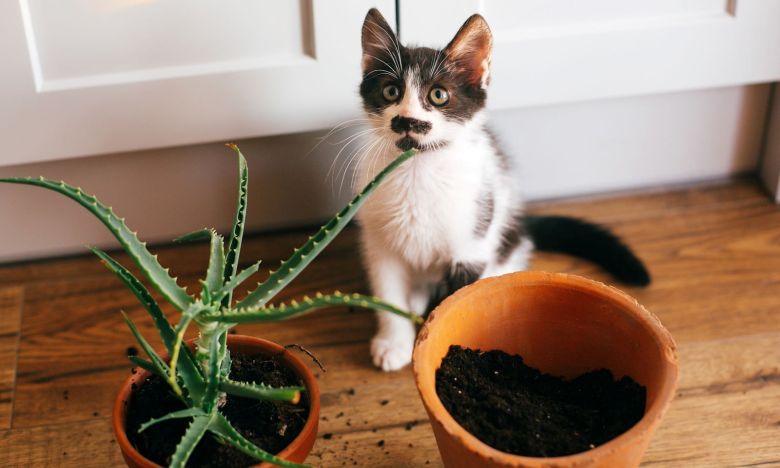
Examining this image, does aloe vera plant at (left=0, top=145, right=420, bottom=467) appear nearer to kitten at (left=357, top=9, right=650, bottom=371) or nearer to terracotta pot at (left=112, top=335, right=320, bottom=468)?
terracotta pot at (left=112, top=335, right=320, bottom=468)

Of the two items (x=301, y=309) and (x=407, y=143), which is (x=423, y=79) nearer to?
(x=407, y=143)

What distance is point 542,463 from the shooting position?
861 millimetres

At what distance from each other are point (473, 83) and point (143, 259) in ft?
2.00

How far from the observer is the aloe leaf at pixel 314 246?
886 millimetres

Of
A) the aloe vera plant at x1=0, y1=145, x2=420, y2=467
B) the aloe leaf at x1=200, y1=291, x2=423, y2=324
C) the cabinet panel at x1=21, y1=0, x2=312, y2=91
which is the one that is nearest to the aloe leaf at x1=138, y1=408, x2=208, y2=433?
the aloe vera plant at x1=0, y1=145, x2=420, y2=467

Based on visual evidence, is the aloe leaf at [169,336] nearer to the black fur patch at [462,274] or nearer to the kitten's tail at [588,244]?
the black fur patch at [462,274]

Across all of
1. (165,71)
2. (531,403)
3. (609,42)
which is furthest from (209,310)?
(609,42)

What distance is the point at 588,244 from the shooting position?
154 centimetres

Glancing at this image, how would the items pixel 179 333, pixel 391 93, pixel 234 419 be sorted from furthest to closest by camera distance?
pixel 391 93, pixel 234 419, pixel 179 333

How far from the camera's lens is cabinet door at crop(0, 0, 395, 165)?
53.4 inches

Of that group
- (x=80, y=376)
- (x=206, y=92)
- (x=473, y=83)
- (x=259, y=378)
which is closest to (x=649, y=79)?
(x=473, y=83)

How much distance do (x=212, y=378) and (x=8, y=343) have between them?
0.72 metres

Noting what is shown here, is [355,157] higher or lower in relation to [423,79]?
lower

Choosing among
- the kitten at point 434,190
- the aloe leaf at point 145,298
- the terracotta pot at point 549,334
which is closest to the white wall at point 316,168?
the kitten at point 434,190
